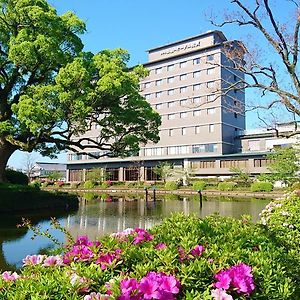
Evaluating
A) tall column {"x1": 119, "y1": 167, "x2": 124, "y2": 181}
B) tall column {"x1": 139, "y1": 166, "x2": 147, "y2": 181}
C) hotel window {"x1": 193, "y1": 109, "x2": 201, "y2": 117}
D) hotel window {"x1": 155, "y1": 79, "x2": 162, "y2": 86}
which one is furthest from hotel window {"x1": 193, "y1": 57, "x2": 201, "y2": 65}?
tall column {"x1": 119, "y1": 167, "x2": 124, "y2": 181}

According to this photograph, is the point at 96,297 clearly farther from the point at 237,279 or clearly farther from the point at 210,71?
the point at 210,71

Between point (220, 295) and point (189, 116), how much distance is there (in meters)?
46.6

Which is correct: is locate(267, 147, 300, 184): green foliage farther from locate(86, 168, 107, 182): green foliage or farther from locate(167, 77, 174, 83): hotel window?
locate(86, 168, 107, 182): green foliage

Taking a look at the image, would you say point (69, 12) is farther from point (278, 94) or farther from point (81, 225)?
point (278, 94)

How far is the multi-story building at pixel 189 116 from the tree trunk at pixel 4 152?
28977 millimetres

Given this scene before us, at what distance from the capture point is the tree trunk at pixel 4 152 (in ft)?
50.9

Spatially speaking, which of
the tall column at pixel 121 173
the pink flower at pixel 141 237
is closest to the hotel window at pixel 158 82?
the tall column at pixel 121 173

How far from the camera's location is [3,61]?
15375 mm

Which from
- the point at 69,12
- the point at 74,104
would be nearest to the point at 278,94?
Result: the point at 74,104

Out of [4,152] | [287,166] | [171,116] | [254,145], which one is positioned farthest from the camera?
[171,116]

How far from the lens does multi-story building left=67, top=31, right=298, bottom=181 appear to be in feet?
147

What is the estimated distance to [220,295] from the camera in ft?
5.37

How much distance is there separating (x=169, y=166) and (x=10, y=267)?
3927cm

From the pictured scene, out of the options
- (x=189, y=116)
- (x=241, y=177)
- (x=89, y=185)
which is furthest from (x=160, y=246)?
(x=189, y=116)
